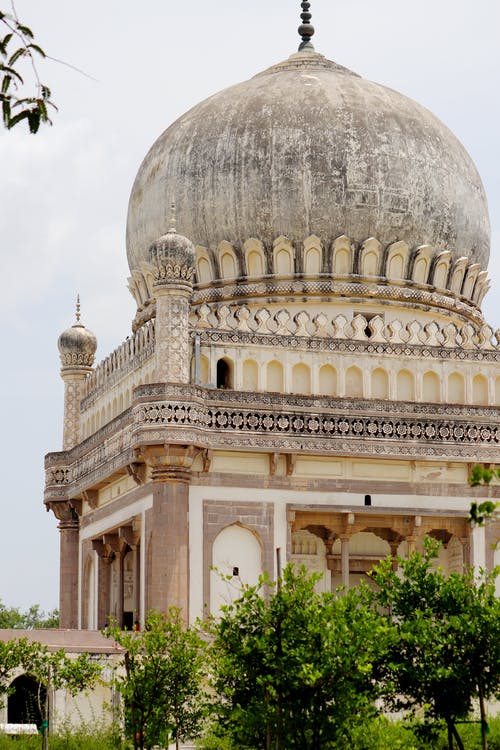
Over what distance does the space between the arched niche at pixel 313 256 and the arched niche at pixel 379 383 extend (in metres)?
2.26

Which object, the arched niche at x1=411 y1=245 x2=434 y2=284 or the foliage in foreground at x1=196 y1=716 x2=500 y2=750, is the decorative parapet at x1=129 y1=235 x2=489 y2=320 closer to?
the arched niche at x1=411 y1=245 x2=434 y2=284

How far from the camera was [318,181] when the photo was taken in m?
26.5

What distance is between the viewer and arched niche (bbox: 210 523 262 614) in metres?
23.3

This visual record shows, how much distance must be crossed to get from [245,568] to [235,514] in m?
0.82

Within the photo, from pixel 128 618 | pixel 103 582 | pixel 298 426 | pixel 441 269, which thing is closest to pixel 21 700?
pixel 128 618

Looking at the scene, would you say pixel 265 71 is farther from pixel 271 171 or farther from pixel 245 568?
pixel 245 568

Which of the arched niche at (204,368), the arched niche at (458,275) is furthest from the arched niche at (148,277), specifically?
the arched niche at (458,275)

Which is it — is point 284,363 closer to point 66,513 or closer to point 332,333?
point 332,333

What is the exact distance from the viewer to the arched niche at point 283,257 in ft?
86.6

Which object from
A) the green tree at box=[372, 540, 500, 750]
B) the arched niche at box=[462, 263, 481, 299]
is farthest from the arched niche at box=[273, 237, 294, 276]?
the green tree at box=[372, 540, 500, 750]

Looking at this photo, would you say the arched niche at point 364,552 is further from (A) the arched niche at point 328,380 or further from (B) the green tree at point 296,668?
(B) the green tree at point 296,668

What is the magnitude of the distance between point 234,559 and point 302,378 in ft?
10.6

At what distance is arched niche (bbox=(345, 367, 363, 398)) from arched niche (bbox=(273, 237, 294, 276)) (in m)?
2.29

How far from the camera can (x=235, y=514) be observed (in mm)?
23703
